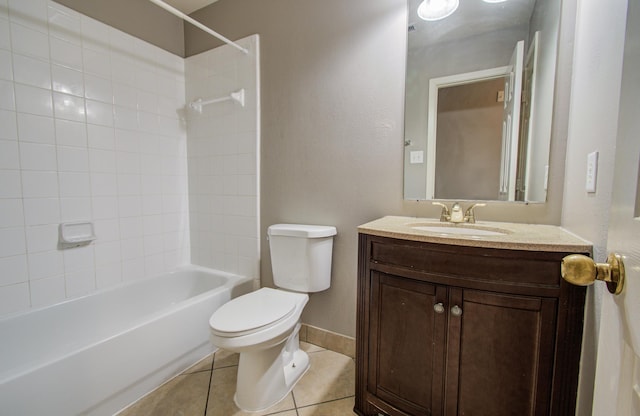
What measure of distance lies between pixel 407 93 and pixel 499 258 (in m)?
0.95

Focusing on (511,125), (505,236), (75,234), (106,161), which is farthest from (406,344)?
(106,161)

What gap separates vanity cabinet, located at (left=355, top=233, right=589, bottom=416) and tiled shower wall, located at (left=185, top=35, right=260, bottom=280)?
112cm

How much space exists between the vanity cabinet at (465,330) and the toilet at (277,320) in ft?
1.31

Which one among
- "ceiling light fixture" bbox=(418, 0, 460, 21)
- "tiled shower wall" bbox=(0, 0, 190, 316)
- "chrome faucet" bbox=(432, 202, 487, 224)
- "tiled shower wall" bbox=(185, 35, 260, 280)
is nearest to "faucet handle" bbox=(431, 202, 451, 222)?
"chrome faucet" bbox=(432, 202, 487, 224)

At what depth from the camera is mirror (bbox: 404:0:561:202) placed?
1.19 metres

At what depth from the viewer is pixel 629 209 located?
346mm

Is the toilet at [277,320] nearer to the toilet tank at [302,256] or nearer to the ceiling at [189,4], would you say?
the toilet tank at [302,256]

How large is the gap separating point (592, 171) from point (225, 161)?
78.2 inches

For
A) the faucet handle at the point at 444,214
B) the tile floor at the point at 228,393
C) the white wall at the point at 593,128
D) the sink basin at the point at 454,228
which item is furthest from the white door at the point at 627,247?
the tile floor at the point at 228,393

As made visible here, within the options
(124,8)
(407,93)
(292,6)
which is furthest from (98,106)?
(407,93)

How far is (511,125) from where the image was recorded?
1245mm

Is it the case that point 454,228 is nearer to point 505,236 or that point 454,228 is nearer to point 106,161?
point 505,236

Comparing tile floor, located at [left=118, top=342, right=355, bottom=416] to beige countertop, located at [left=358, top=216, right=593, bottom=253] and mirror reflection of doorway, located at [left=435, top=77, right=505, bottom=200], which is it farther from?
mirror reflection of doorway, located at [left=435, top=77, right=505, bottom=200]

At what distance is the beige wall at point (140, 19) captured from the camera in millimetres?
1673
